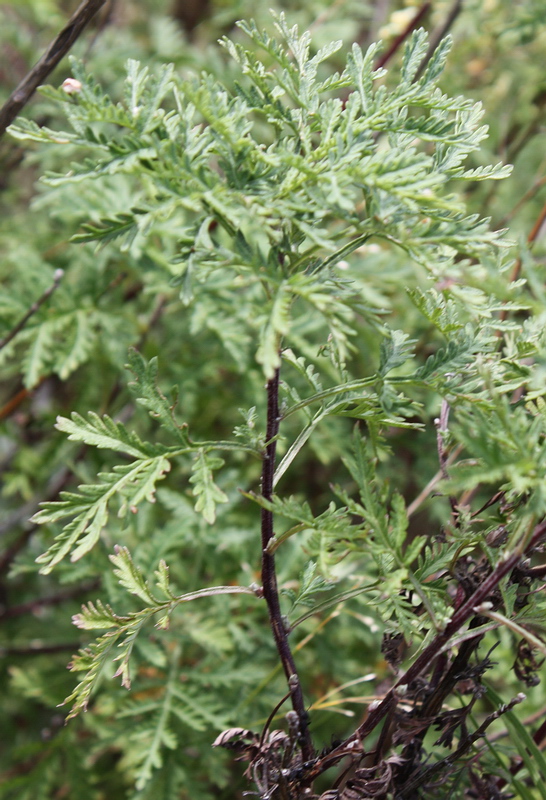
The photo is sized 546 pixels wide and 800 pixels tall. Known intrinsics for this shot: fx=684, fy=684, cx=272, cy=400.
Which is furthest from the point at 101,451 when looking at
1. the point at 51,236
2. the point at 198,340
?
the point at 51,236

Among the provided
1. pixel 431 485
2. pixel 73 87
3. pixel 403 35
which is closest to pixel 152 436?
pixel 431 485

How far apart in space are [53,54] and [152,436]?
881 millimetres

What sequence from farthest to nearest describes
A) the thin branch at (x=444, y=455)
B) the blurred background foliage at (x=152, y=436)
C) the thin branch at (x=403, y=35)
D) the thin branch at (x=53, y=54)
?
the thin branch at (x=403, y=35) → the blurred background foliage at (x=152, y=436) → the thin branch at (x=53, y=54) → the thin branch at (x=444, y=455)

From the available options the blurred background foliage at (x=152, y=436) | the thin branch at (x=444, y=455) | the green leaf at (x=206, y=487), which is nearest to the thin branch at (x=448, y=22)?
the blurred background foliage at (x=152, y=436)

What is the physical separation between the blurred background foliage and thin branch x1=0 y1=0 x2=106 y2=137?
0.74 feet

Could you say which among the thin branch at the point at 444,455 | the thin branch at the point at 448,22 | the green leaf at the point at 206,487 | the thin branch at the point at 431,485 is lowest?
the thin branch at the point at 431,485

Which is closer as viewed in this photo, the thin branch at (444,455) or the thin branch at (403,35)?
the thin branch at (444,455)

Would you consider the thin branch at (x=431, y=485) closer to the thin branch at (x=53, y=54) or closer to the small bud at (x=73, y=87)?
the small bud at (x=73, y=87)

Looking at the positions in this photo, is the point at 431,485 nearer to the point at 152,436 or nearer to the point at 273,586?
the point at 273,586

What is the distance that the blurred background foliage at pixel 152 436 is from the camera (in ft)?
3.55

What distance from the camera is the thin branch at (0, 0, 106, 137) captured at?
766mm

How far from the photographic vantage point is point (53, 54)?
2.63 ft

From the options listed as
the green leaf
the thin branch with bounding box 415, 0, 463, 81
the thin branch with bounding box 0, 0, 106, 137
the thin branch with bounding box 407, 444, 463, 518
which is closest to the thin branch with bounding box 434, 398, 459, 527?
the thin branch with bounding box 407, 444, 463, 518

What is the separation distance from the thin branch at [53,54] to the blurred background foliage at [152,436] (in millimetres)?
226
